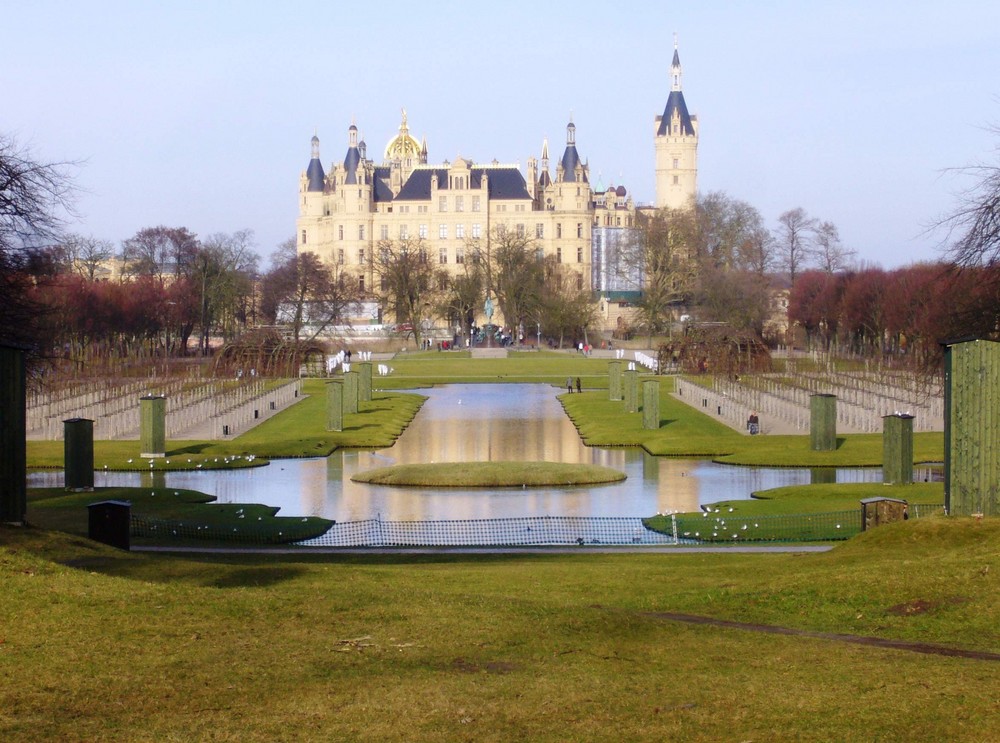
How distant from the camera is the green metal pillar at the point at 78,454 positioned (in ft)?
96.0

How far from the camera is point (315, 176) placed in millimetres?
174000

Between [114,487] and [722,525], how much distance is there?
→ 13.6m

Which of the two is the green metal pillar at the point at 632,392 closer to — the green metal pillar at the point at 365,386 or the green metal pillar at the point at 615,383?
the green metal pillar at the point at 615,383

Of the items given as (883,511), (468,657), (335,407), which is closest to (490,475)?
(335,407)

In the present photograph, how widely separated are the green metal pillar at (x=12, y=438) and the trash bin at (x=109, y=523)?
6.98ft

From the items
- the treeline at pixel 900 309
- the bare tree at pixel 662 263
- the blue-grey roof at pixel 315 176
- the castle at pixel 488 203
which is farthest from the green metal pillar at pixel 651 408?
the blue-grey roof at pixel 315 176

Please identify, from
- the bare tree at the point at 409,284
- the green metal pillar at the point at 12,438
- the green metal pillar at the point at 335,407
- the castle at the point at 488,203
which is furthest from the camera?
the castle at the point at 488,203

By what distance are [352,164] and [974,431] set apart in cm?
14727

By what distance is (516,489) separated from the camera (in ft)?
104

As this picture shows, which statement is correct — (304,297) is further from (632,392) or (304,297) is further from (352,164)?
(352,164)

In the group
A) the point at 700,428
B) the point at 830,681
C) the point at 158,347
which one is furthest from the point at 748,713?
the point at 158,347

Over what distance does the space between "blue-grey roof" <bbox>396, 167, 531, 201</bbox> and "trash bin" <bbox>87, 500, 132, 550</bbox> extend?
141 meters

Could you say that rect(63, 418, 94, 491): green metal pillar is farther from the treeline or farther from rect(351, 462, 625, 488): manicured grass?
the treeline

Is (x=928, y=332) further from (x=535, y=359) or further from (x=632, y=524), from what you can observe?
(x=535, y=359)
